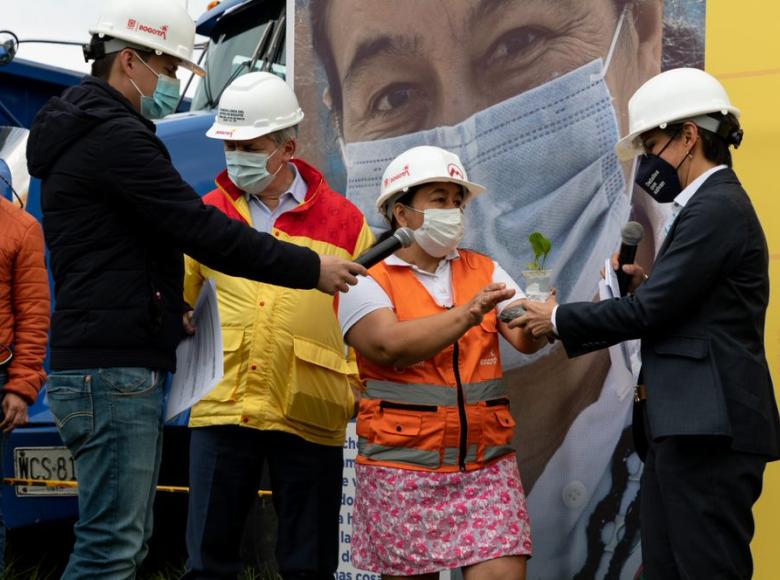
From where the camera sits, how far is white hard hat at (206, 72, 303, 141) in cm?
406

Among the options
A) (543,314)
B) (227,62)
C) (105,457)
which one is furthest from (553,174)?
(227,62)

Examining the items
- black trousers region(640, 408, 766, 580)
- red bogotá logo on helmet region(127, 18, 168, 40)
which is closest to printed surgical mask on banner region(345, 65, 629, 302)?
black trousers region(640, 408, 766, 580)

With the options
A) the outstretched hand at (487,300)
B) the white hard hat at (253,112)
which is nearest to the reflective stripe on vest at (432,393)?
the outstretched hand at (487,300)

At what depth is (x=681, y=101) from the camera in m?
3.38

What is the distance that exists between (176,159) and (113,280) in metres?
2.38

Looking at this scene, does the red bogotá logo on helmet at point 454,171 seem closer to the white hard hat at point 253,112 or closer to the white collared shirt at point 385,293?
the white collared shirt at point 385,293

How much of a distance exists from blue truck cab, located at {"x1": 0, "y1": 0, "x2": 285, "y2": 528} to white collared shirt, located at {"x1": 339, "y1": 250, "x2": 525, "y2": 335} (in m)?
1.77

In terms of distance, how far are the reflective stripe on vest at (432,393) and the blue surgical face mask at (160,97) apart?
111cm

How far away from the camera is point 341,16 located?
4922 millimetres

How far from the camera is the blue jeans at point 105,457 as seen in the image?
320 cm

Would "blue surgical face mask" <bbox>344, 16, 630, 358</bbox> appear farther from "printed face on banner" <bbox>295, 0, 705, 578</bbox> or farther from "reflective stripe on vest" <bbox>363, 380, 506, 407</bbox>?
"reflective stripe on vest" <bbox>363, 380, 506, 407</bbox>

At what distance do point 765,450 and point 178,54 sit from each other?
2.12 metres

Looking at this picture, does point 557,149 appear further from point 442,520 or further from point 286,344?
point 442,520

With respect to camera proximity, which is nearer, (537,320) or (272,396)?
(537,320)
